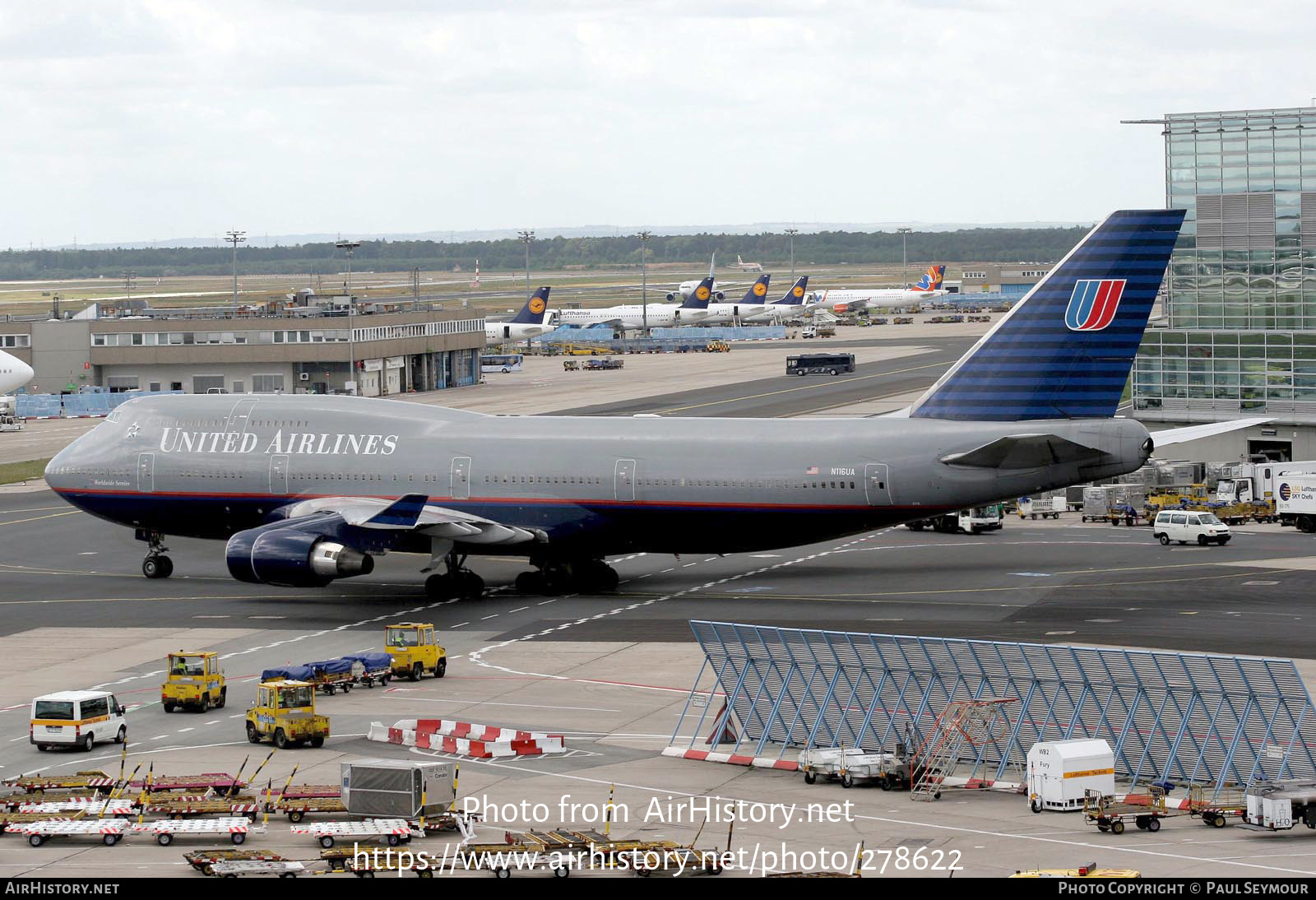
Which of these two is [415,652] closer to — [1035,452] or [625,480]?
[625,480]

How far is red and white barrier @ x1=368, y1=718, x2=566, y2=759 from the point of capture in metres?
36.1

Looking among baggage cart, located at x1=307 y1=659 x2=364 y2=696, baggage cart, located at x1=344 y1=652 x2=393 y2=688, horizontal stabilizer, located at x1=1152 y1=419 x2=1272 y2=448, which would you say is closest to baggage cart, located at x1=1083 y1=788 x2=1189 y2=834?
baggage cart, located at x1=344 y1=652 x2=393 y2=688

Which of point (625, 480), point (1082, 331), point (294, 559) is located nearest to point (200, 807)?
point (294, 559)

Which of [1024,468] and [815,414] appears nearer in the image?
[1024,468]

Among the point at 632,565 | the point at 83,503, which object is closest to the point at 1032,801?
the point at 632,565

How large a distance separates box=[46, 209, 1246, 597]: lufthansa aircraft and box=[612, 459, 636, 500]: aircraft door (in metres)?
0.08

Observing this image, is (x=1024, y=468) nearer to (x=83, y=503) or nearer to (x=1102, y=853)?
(x=1102, y=853)

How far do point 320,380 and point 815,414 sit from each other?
38.5 m

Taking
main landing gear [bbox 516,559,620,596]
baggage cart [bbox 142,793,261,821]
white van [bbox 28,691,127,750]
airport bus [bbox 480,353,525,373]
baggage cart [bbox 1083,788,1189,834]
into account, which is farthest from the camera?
airport bus [bbox 480,353,525,373]

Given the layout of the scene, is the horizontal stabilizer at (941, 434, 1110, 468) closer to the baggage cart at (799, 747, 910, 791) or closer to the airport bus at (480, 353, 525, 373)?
the baggage cart at (799, 747, 910, 791)

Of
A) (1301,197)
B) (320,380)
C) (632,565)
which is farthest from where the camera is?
(320,380)

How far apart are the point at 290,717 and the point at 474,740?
4.18 meters

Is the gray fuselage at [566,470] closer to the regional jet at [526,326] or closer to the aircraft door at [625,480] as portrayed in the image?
the aircraft door at [625,480]

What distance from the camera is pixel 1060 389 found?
53500 mm
